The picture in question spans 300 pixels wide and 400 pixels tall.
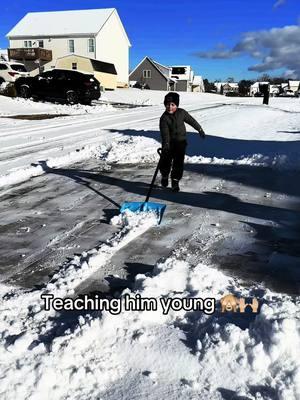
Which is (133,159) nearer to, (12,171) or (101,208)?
(12,171)

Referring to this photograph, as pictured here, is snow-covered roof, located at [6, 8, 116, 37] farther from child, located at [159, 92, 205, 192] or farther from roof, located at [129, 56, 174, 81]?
child, located at [159, 92, 205, 192]

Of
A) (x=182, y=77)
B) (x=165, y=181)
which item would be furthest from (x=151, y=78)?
(x=165, y=181)

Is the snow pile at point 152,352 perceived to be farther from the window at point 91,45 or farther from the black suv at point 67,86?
the window at point 91,45

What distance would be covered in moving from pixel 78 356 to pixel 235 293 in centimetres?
132

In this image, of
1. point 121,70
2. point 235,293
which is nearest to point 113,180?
point 235,293

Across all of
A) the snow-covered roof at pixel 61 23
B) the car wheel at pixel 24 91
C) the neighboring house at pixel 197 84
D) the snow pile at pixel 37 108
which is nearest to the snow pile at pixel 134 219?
the snow pile at pixel 37 108

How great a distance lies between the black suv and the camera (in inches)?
863

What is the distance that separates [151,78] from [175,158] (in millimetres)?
69553

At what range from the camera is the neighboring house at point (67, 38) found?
4972cm

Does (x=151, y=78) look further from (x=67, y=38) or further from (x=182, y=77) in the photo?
(x=67, y=38)

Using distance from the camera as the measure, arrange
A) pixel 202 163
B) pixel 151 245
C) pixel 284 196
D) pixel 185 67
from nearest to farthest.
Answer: pixel 151 245, pixel 284 196, pixel 202 163, pixel 185 67

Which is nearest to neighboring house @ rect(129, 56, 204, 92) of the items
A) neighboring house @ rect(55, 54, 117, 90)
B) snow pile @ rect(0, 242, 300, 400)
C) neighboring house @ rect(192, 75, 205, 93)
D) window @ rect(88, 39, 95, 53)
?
neighboring house @ rect(192, 75, 205, 93)

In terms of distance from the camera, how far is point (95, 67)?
44.6 m

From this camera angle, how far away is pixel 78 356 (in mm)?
2602
